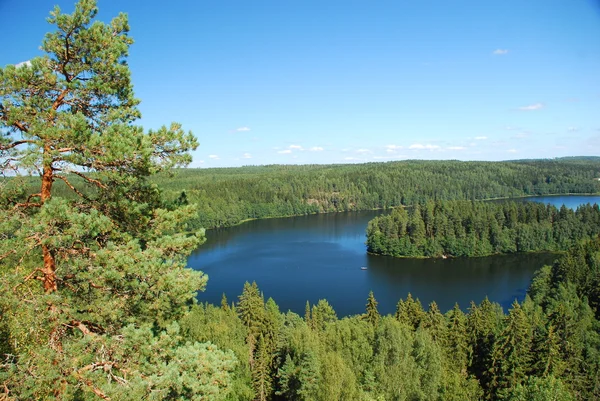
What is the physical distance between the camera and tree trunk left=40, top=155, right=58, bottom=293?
211 inches

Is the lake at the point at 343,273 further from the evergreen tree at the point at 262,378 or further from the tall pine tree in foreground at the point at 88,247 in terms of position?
the tall pine tree in foreground at the point at 88,247

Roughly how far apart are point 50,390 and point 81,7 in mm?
4841

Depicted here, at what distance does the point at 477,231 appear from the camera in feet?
185

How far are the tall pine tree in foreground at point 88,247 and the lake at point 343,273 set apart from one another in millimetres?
27964

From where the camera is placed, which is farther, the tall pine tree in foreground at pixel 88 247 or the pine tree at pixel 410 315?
the pine tree at pixel 410 315

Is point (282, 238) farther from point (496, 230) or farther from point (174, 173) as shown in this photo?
point (174, 173)

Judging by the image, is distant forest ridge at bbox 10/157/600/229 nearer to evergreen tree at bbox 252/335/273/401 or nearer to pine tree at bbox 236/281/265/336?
pine tree at bbox 236/281/265/336

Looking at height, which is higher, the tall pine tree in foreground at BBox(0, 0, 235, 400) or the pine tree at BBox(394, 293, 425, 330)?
the tall pine tree in foreground at BBox(0, 0, 235, 400)

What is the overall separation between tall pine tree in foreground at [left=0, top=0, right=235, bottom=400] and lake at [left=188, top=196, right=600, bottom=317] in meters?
28.0

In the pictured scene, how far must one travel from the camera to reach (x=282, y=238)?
2596 inches

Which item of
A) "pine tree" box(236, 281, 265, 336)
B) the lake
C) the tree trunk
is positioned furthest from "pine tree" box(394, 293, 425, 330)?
the tree trunk

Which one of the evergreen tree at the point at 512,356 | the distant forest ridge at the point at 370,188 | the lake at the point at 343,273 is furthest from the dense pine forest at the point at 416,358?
the distant forest ridge at the point at 370,188

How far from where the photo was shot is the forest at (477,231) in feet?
178

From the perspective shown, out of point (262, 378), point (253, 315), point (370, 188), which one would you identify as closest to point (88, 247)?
point (262, 378)
